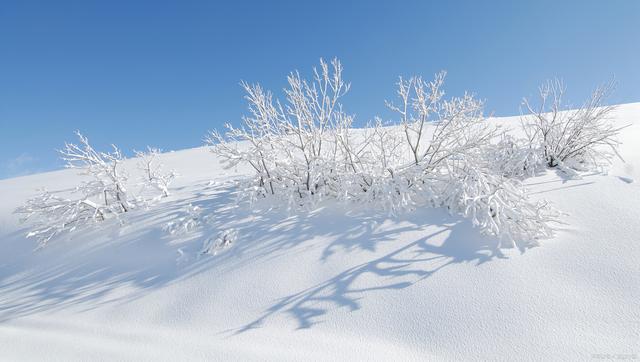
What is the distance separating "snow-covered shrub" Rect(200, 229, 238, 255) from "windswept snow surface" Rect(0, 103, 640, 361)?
0.06m

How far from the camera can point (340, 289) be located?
2605 mm

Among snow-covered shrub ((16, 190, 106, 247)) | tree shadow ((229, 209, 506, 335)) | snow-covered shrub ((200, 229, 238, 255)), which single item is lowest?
tree shadow ((229, 209, 506, 335))

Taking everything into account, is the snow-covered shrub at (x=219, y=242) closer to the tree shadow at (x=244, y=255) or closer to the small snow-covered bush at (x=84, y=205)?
the tree shadow at (x=244, y=255)

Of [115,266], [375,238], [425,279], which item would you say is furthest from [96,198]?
[425,279]

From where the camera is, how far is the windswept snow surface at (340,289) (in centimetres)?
207

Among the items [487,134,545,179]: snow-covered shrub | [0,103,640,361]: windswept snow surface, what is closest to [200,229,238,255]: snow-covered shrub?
[0,103,640,361]: windswept snow surface

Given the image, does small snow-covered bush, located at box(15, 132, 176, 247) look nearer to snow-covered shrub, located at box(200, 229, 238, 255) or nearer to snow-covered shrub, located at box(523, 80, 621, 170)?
snow-covered shrub, located at box(200, 229, 238, 255)

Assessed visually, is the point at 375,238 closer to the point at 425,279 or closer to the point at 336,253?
the point at 336,253

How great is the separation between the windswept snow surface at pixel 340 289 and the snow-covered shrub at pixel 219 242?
56 mm

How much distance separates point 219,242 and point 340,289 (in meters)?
1.59

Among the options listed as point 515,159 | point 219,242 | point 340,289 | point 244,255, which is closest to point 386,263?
point 340,289

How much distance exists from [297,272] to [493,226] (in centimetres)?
192

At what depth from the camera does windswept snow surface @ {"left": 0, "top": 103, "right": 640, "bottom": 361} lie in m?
2.07

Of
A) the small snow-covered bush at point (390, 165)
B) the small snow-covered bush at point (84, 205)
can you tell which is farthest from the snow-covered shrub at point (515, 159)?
the small snow-covered bush at point (84, 205)
